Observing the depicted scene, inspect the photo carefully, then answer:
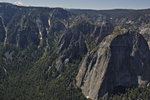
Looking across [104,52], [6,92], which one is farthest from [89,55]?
[6,92]

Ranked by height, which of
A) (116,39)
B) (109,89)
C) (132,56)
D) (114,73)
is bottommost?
(109,89)

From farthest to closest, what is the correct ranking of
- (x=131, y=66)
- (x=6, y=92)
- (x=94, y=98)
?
(x=6, y=92) → (x=131, y=66) → (x=94, y=98)

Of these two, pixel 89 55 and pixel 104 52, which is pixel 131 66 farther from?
pixel 89 55

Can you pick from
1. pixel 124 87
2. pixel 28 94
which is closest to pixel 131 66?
pixel 124 87

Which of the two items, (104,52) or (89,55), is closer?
(104,52)

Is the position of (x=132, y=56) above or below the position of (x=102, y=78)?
above

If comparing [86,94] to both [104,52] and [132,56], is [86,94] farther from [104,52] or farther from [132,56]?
[132,56]

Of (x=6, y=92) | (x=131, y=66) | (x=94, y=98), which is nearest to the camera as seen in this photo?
(x=94, y=98)
